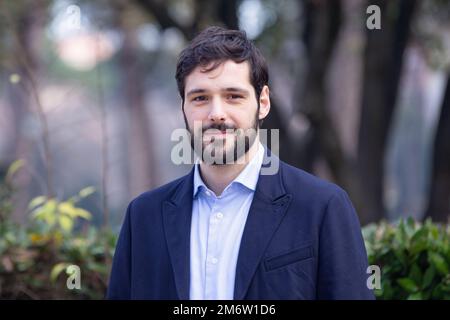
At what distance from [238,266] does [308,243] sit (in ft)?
0.82

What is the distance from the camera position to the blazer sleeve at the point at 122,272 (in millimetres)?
2857

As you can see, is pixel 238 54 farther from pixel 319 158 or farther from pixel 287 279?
pixel 319 158

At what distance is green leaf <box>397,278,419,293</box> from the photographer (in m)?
4.27

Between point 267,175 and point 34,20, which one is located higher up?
point 34,20

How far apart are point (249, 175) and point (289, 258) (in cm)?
35

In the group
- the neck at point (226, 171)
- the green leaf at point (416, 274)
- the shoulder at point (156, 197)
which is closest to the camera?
the neck at point (226, 171)

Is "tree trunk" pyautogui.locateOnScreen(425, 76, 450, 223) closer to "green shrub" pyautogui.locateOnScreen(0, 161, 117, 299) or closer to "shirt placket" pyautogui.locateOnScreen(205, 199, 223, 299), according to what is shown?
"green shrub" pyautogui.locateOnScreen(0, 161, 117, 299)

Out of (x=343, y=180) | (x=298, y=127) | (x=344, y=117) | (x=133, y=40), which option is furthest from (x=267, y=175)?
(x=133, y=40)

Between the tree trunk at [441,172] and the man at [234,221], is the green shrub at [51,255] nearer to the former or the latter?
the man at [234,221]

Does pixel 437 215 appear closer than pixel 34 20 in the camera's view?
Yes

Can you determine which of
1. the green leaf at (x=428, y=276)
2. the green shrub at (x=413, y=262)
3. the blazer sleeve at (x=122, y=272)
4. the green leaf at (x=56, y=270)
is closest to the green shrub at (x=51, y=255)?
the green leaf at (x=56, y=270)

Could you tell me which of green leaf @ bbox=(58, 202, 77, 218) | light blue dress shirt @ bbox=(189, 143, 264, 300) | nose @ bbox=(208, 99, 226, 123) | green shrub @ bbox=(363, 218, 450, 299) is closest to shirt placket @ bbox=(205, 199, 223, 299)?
light blue dress shirt @ bbox=(189, 143, 264, 300)

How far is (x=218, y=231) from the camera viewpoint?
2.71m

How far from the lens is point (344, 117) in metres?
16.8
